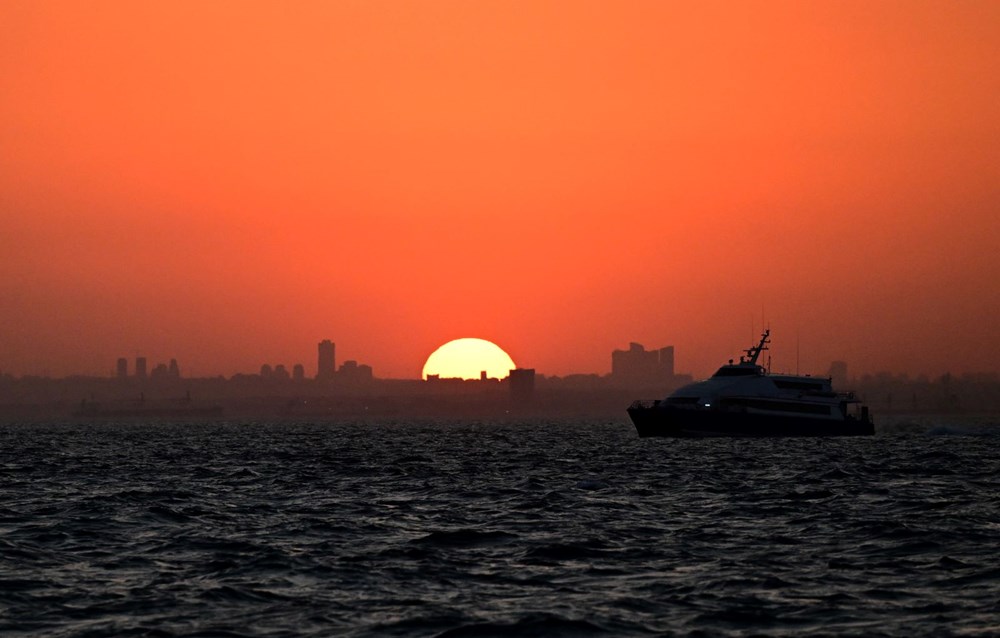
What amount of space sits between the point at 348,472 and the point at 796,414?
2971 inches

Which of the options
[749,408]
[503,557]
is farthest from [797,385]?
[503,557]

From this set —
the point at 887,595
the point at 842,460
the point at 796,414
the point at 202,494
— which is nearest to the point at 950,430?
the point at 796,414

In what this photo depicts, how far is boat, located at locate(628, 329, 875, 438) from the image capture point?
13275cm

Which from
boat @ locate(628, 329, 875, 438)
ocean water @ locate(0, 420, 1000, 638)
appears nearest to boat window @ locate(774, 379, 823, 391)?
boat @ locate(628, 329, 875, 438)

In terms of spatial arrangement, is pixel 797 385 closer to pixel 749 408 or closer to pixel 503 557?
pixel 749 408

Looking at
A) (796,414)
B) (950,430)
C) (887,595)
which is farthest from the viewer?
(950,430)

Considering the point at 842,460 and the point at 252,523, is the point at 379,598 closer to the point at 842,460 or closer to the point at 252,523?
the point at 252,523

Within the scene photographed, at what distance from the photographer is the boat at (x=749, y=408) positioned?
5226 inches

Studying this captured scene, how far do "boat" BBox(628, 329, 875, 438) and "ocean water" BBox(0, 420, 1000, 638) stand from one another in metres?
68.9

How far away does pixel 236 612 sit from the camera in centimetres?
2538

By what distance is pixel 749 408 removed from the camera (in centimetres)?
13425

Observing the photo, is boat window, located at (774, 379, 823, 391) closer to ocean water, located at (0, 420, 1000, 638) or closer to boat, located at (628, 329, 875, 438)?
boat, located at (628, 329, 875, 438)

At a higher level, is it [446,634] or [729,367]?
[729,367]

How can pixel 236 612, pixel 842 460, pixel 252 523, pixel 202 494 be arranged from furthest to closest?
pixel 842 460 < pixel 202 494 < pixel 252 523 < pixel 236 612
